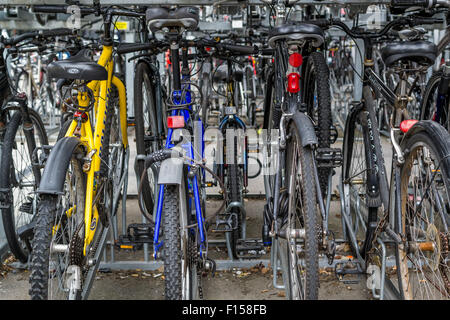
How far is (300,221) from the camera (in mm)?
2535

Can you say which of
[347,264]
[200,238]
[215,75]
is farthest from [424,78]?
[200,238]

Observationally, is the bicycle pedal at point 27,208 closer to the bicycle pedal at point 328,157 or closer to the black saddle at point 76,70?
the black saddle at point 76,70

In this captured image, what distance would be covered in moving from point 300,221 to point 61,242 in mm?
1180

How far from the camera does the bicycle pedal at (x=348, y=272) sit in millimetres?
3053

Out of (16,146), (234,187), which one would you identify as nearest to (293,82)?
(234,187)

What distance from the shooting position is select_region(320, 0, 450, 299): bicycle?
2195 mm

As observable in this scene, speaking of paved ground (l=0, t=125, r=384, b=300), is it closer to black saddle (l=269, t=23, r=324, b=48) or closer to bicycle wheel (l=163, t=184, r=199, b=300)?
bicycle wheel (l=163, t=184, r=199, b=300)

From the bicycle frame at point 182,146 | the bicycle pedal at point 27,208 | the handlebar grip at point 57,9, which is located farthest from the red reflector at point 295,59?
the bicycle pedal at point 27,208

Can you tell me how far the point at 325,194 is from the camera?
3.15 meters

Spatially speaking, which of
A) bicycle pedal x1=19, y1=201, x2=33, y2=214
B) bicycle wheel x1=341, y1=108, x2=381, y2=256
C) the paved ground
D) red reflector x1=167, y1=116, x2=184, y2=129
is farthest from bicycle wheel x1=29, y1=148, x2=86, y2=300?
bicycle wheel x1=341, y1=108, x2=381, y2=256

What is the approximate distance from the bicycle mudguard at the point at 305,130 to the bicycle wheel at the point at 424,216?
45 cm
